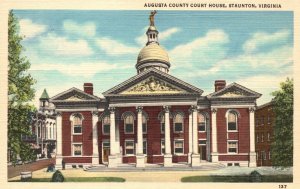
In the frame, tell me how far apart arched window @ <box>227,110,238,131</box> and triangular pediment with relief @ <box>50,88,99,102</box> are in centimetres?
758

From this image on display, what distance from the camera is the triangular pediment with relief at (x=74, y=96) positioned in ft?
73.5

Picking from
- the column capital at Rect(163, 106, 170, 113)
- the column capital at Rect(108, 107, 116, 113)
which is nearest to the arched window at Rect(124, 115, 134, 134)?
the column capital at Rect(108, 107, 116, 113)

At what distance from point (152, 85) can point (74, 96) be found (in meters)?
4.36

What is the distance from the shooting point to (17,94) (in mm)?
19922

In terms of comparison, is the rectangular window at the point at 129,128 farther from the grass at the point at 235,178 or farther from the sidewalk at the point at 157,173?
the grass at the point at 235,178

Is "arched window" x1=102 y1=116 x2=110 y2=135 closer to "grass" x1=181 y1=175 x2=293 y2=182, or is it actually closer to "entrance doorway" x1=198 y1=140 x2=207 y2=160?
"entrance doorway" x1=198 y1=140 x2=207 y2=160

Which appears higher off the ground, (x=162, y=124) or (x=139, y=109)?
(x=139, y=109)

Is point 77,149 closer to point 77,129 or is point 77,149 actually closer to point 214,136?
point 77,129

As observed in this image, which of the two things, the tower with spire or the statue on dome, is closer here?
the statue on dome

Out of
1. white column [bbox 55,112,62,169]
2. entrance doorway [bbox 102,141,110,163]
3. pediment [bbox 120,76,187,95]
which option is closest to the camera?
white column [bbox 55,112,62,169]

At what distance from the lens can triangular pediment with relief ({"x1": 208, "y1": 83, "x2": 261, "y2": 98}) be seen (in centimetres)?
2100

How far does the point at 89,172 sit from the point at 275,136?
31.4 feet

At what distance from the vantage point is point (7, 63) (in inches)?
763

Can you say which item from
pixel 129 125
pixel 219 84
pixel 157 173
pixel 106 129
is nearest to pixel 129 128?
pixel 129 125
